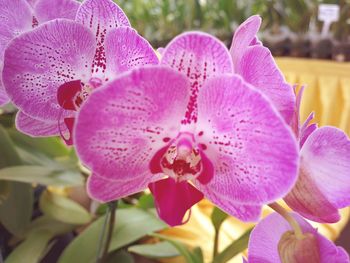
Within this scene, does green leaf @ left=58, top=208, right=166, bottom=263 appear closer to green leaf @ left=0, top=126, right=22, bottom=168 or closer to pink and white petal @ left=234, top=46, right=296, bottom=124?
green leaf @ left=0, top=126, right=22, bottom=168

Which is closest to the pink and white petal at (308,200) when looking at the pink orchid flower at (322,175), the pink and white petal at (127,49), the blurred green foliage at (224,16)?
the pink orchid flower at (322,175)

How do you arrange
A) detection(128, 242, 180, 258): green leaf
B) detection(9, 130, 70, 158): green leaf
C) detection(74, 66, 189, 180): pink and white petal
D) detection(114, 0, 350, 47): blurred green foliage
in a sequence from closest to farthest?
1. detection(74, 66, 189, 180): pink and white petal
2. detection(128, 242, 180, 258): green leaf
3. detection(9, 130, 70, 158): green leaf
4. detection(114, 0, 350, 47): blurred green foliage

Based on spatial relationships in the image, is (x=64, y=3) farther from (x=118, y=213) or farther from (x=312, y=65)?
(x=312, y=65)

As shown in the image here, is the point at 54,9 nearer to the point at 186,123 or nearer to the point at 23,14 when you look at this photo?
the point at 23,14

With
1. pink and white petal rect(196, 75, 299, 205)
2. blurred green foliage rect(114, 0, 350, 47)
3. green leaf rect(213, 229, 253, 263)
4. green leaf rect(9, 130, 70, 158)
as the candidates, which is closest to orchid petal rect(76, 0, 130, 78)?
pink and white petal rect(196, 75, 299, 205)

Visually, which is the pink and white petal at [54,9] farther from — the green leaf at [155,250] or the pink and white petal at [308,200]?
the green leaf at [155,250]
